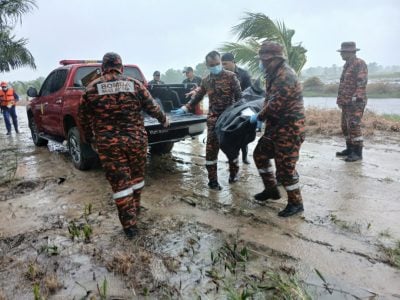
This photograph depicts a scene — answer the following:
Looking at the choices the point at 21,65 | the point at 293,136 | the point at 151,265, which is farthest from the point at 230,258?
the point at 21,65

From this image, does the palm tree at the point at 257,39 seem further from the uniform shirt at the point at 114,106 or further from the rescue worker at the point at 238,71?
the uniform shirt at the point at 114,106

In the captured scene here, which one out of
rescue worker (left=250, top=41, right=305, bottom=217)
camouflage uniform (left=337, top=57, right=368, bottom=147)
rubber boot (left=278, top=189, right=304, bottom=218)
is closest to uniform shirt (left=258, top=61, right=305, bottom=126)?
rescue worker (left=250, top=41, right=305, bottom=217)

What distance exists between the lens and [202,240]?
3.41 m

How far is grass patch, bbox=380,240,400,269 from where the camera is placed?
2.89 meters

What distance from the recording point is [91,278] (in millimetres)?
2852

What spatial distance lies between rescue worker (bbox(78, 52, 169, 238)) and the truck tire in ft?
7.11

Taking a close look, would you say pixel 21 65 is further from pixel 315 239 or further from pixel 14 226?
pixel 315 239

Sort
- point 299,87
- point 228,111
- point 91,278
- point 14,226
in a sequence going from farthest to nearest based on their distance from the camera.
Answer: point 228,111
point 14,226
point 299,87
point 91,278

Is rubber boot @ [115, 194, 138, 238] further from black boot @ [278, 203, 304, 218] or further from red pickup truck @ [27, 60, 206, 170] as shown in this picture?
red pickup truck @ [27, 60, 206, 170]

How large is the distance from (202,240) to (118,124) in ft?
4.38

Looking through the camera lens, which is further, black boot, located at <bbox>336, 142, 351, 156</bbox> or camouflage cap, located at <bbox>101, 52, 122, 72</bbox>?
black boot, located at <bbox>336, 142, 351, 156</bbox>

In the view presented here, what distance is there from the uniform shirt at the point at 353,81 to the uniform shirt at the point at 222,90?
238 cm

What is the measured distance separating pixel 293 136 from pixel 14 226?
3066 millimetres

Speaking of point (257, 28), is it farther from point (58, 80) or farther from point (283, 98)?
point (283, 98)
